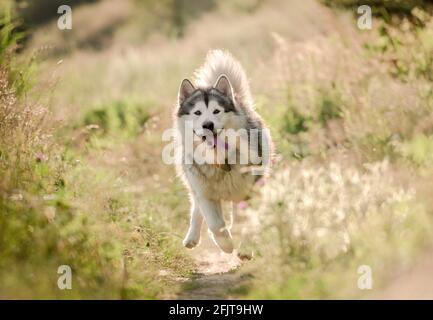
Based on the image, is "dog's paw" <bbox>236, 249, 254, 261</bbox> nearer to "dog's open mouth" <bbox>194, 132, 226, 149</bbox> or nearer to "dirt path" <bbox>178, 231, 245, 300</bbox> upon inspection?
"dirt path" <bbox>178, 231, 245, 300</bbox>

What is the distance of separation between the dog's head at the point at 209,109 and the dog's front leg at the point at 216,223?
0.55 metres

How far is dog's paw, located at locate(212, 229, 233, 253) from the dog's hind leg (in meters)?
0.38

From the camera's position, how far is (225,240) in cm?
636

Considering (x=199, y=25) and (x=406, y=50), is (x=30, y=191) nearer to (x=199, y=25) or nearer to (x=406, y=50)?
(x=406, y=50)

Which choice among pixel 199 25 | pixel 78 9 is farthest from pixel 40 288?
pixel 78 9

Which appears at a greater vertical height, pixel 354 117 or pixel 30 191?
pixel 354 117

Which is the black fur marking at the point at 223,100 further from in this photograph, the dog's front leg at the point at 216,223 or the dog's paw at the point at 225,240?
the dog's paw at the point at 225,240

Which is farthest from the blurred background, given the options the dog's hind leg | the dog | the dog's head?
the dog's head

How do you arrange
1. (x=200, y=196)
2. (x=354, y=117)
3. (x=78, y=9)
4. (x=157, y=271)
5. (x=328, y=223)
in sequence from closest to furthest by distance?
(x=328, y=223) → (x=157, y=271) → (x=200, y=196) → (x=354, y=117) → (x=78, y=9)

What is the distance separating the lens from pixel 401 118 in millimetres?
7074

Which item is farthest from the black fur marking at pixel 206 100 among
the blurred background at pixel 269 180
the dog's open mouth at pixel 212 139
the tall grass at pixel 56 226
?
the tall grass at pixel 56 226

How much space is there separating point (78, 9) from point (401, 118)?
51.4 feet

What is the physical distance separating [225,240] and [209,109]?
1.16 m

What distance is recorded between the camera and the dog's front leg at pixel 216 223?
6.38 metres
